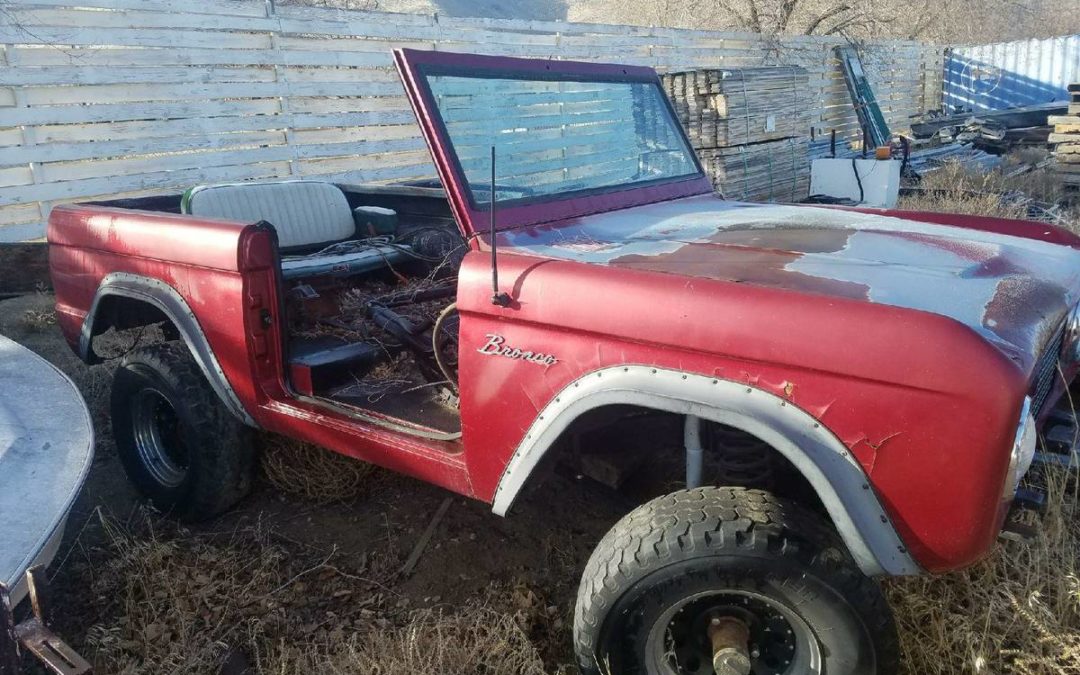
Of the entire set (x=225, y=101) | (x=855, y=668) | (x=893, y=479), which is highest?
(x=225, y=101)

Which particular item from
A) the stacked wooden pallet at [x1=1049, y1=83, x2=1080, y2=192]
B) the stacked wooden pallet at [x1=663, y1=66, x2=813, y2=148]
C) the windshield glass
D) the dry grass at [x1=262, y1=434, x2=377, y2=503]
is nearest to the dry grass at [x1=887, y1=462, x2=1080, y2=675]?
the windshield glass

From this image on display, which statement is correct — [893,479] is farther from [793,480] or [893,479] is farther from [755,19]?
[755,19]

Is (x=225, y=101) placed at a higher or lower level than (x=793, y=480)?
higher

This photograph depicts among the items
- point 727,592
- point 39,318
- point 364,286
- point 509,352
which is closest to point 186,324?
point 364,286

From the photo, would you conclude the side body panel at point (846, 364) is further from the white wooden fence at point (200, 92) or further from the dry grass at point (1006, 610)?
the white wooden fence at point (200, 92)

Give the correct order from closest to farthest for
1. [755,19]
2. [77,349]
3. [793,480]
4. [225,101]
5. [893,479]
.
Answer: [893,479]
[793,480]
[77,349]
[225,101]
[755,19]

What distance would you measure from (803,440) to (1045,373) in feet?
2.78

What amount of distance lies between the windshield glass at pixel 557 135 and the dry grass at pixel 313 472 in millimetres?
1488

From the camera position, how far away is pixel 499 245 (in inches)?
101

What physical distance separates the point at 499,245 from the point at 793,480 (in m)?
1.14

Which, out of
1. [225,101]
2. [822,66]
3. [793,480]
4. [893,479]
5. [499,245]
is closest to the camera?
[893,479]

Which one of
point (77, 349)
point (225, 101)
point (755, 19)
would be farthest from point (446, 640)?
point (755, 19)

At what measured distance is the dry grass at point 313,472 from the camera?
3504 millimetres

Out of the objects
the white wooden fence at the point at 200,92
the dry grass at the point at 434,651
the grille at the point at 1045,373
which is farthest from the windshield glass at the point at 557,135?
the white wooden fence at the point at 200,92
